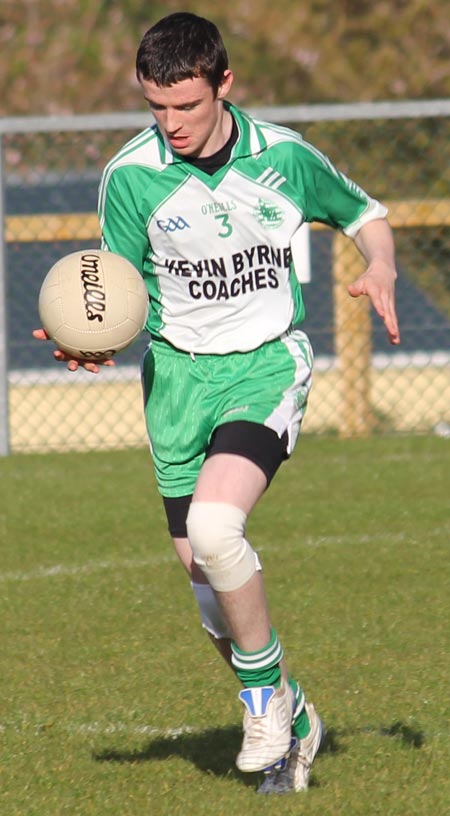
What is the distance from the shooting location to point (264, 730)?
412 centimetres

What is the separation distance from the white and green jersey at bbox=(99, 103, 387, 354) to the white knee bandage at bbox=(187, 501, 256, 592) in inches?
22.8

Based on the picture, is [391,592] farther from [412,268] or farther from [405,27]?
[405,27]

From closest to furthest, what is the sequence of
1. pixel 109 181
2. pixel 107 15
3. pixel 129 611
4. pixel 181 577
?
pixel 109 181 < pixel 129 611 < pixel 181 577 < pixel 107 15

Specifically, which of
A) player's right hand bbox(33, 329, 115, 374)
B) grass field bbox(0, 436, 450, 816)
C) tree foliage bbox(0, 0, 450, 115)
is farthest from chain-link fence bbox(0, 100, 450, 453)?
player's right hand bbox(33, 329, 115, 374)

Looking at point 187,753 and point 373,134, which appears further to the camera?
point 373,134

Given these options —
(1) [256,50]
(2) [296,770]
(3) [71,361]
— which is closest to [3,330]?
(3) [71,361]

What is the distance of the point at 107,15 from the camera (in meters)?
22.4

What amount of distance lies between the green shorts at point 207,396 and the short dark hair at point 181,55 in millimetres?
773

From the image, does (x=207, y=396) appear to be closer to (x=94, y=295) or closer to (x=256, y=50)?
(x=94, y=295)

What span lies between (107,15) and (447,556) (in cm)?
1654

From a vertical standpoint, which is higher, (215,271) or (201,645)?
(215,271)

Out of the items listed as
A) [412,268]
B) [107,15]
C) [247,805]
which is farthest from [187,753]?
[107,15]

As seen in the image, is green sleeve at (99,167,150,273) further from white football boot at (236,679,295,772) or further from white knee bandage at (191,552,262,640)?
white football boot at (236,679,295,772)

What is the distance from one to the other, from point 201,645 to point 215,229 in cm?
220
